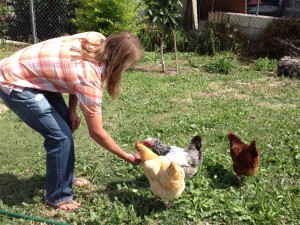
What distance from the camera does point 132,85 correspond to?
7.80 metres

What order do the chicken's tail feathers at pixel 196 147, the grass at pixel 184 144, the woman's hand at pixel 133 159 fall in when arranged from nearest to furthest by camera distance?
the woman's hand at pixel 133 159, the grass at pixel 184 144, the chicken's tail feathers at pixel 196 147

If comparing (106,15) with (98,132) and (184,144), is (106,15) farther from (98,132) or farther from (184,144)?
(98,132)

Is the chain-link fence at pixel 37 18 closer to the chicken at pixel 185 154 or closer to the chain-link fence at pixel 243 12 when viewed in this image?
the chain-link fence at pixel 243 12

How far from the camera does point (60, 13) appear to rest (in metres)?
11.8

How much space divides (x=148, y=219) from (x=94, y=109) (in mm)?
1039

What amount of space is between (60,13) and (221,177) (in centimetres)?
892

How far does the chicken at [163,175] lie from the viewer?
10.8ft

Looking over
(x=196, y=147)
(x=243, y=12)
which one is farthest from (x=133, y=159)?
(x=243, y=12)

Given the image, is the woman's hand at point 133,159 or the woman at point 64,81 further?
the woman's hand at point 133,159

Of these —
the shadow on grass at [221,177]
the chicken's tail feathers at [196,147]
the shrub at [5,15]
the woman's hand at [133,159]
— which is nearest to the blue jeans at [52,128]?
the woman's hand at [133,159]

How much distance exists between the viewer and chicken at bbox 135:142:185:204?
329cm

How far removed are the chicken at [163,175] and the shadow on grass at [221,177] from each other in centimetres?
67

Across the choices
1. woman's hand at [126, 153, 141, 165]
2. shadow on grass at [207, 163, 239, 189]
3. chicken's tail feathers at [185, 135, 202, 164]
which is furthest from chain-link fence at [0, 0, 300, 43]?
woman's hand at [126, 153, 141, 165]

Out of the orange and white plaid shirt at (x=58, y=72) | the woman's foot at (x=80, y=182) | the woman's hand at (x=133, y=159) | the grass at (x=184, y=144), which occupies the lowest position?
the grass at (x=184, y=144)
